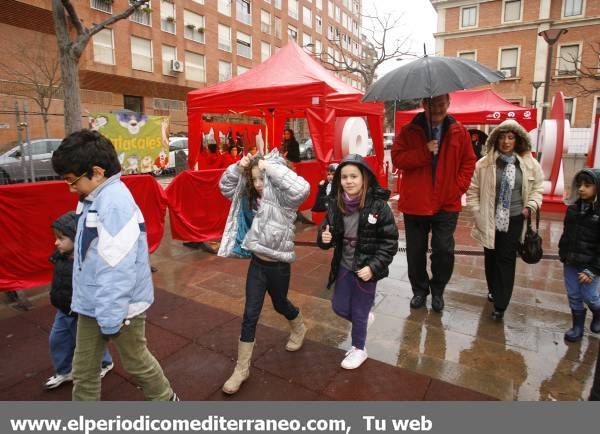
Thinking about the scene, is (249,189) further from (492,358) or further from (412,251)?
(492,358)

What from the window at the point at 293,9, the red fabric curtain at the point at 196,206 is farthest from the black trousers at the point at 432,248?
the window at the point at 293,9

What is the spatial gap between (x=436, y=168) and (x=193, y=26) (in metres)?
31.9

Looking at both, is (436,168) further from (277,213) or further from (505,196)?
(277,213)

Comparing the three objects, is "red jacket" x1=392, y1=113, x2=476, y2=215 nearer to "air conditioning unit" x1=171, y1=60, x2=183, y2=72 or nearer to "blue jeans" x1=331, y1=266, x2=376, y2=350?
"blue jeans" x1=331, y1=266, x2=376, y2=350

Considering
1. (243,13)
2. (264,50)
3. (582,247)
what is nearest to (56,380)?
(582,247)

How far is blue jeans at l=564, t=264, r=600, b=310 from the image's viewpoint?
127 inches

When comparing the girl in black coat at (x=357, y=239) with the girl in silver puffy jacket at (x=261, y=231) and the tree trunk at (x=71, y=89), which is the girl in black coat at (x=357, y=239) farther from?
the tree trunk at (x=71, y=89)

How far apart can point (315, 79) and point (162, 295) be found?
4308 mm

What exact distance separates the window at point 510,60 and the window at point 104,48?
28070 mm

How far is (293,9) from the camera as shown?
42969 millimetres

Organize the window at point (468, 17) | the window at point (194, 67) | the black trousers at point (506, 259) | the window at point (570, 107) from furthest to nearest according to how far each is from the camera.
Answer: the window at point (468, 17) < the window at point (194, 67) < the window at point (570, 107) < the black trousers at point (506, 259)

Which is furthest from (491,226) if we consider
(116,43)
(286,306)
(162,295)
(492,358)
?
(116,43)

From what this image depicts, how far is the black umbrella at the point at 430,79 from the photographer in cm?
299

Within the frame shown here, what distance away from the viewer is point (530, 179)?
11.7 ft
